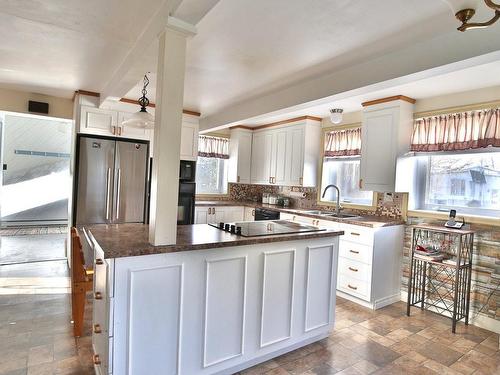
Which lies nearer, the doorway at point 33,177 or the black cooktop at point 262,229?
the black cooktop at point 262,229

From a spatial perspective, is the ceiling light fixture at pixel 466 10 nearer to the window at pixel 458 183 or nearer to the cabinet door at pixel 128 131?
the window at pixel 458 183

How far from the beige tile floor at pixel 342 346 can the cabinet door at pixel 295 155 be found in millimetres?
2249

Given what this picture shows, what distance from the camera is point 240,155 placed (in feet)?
19.1

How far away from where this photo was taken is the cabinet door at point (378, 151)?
3.55 m

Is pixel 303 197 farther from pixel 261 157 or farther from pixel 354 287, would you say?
pixel 354 287

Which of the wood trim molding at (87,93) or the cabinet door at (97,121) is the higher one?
the wood trim molding at (87,93)

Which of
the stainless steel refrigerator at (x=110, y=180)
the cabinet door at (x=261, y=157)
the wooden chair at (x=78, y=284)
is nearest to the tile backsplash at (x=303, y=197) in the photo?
the cabinet door at (x=261, y=157)

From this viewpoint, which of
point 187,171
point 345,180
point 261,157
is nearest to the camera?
point 345,180

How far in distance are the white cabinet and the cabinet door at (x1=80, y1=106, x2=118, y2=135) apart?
7.61ft

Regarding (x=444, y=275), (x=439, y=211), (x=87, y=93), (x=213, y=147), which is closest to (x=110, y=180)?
(x=87, y=93)

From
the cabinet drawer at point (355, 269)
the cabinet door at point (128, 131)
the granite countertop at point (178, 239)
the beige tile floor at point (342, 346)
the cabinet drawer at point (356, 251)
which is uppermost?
the cabinet door at point (128, 131)

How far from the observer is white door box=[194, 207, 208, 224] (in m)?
5.09

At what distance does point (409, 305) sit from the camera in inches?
129

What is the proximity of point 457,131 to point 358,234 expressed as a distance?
1.50 meters
